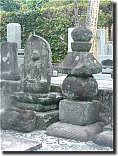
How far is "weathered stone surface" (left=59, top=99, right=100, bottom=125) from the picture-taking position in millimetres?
4039

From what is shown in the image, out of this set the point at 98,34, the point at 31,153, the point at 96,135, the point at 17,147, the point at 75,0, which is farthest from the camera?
the point at 75,0

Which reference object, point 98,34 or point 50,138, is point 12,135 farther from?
point 98,34

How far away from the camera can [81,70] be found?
160 inches

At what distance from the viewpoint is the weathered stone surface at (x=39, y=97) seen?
447cm

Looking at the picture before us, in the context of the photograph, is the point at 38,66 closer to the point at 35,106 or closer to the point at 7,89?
the point at 35,106

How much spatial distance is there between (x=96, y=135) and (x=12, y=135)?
110 cm

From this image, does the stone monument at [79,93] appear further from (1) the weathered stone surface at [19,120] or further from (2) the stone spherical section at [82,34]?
(1) the weathered stone surface at [19,120]

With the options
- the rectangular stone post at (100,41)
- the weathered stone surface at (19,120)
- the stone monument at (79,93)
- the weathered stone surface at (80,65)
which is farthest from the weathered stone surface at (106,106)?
the rectangular stone post at (100,41)

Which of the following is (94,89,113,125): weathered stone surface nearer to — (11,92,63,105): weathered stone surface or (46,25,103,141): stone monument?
(46,25,103,141): stone monument

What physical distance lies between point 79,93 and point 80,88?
2.7 inches

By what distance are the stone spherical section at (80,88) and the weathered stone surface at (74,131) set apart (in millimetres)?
386

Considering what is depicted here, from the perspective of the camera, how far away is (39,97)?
4.49 meters

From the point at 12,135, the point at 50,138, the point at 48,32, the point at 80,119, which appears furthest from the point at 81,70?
the point at 48,32

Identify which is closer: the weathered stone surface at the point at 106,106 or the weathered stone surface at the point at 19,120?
the weathered stone surface at the point at 19,120
